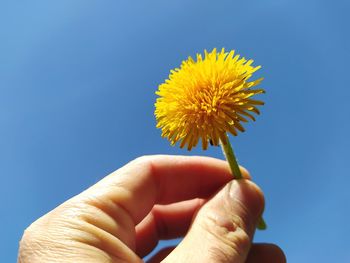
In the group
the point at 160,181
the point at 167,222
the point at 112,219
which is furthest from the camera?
the point at 167,222

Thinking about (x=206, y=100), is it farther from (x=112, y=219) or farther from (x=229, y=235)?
(x=112, y=219)

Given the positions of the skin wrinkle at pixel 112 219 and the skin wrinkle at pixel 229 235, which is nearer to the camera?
the skin wrinkle at pixel 229 235

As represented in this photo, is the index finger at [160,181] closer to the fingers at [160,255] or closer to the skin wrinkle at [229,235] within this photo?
the fingers at [160,255]

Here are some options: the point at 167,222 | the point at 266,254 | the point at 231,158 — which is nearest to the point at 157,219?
the point at 167,222

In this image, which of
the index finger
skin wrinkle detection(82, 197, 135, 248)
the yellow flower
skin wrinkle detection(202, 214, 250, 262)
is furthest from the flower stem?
skin wrinkle detection(82, 197, 135, 248)

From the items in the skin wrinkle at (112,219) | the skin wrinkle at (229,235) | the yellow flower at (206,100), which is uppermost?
the yellow flower at (206,100)

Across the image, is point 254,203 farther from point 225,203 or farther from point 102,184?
point 102,184

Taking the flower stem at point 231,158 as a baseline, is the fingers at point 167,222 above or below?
below

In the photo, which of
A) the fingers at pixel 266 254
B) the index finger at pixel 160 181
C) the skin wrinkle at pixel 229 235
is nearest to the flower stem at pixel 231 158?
the skin wrinkle at pixel 229 235
